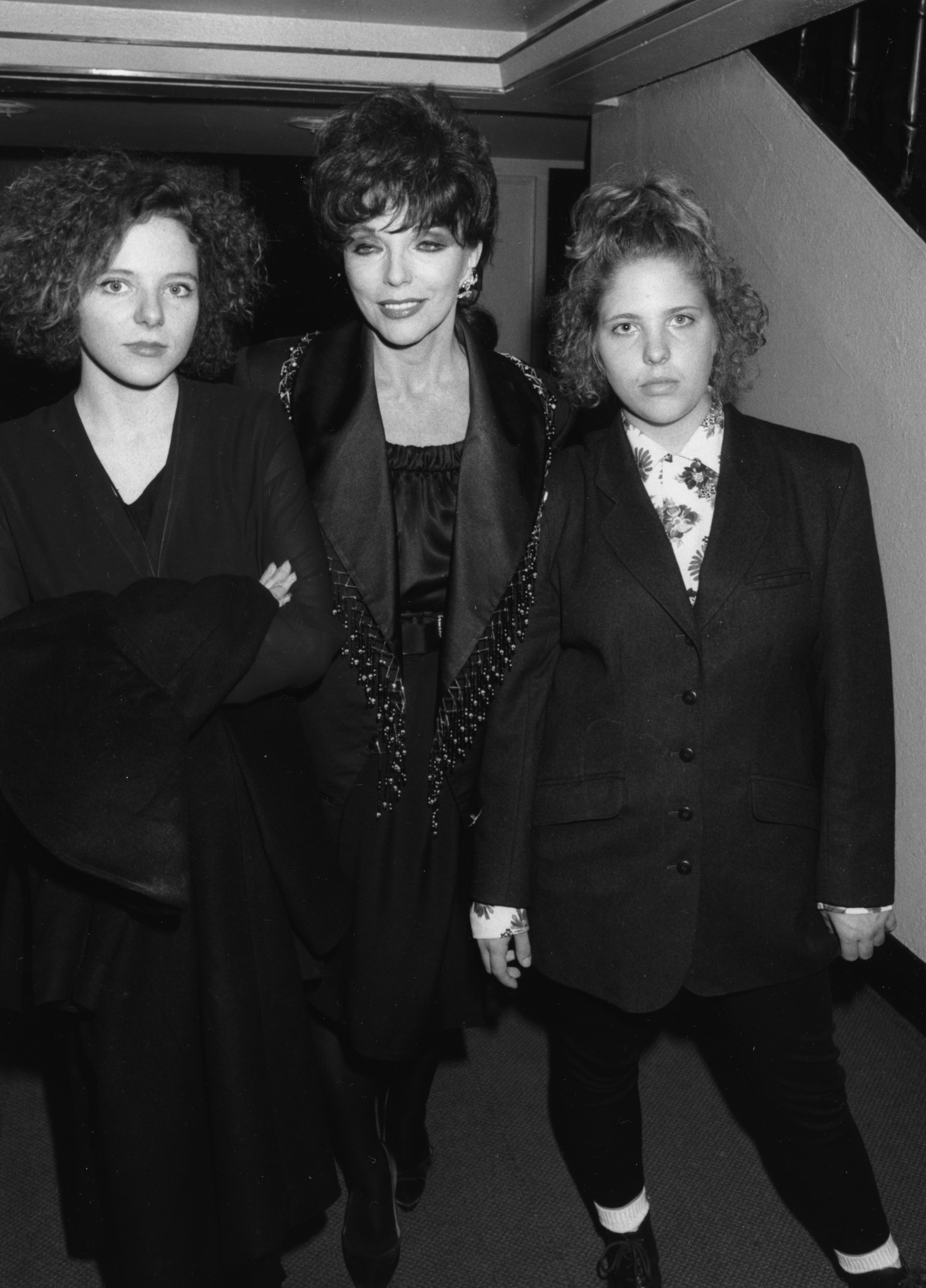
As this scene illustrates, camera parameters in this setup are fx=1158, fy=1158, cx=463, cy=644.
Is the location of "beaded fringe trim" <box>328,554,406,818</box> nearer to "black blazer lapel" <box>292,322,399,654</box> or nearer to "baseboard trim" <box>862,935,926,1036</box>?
"black blazer lapel" <box>292,322,399,654</box>

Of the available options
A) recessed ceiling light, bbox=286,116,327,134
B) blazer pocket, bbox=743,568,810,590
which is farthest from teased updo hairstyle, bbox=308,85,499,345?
recessed ceiling light, bbox=286,116,327,134

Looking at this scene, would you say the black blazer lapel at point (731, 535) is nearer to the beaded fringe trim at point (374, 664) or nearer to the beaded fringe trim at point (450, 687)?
the beaded fringe trim at point (450, 687)

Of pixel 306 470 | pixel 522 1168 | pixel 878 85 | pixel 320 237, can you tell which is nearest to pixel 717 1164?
pixel 522 1168

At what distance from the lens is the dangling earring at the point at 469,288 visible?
1.94m

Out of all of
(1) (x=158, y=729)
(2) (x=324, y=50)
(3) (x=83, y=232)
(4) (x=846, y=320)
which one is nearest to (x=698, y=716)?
(1) (x=158, y=729)

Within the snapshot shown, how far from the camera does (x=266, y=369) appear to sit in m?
1.96

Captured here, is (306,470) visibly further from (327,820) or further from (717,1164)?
(717,1164)

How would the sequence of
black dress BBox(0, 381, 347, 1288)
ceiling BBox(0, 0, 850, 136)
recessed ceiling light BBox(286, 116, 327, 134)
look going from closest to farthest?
black dress BBox(0, 381, 347, 1288) < ceiling BBox(0, 0, 850, 136) < recessed ceiling light BBox(286, 116, 327, 134)

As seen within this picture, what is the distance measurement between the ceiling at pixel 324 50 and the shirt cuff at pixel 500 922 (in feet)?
6.76

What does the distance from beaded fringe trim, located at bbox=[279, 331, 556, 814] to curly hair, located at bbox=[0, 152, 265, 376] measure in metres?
0.27

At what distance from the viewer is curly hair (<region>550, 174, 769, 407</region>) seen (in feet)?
5.38

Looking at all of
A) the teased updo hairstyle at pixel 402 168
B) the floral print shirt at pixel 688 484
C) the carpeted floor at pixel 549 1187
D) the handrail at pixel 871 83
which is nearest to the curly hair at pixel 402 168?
the teased updo hairstyle at pixel 402 168

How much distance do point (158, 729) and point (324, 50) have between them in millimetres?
2514

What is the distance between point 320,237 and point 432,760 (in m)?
→ 0.86
